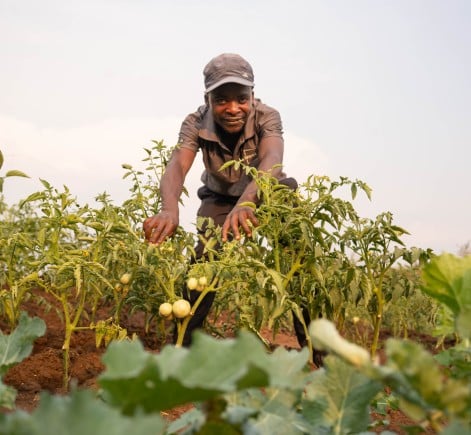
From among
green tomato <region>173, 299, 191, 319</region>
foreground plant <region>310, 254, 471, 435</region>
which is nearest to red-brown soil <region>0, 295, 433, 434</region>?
green tomato <region>173, 299, 191, 319</region>

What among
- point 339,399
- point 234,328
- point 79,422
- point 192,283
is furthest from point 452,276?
point 234,328

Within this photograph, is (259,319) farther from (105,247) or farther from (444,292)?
(444,292)

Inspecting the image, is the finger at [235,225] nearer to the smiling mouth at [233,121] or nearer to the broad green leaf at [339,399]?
the smiling mouth at [233,121]

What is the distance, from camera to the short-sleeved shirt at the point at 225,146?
411 cm

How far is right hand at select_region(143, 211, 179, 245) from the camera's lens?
10.7 ft

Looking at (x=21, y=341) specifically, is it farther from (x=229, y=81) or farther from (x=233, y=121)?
(x=233, y=121)

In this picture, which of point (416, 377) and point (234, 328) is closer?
point (416, 377)

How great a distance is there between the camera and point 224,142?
425 cm

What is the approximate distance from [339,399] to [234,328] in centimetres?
293

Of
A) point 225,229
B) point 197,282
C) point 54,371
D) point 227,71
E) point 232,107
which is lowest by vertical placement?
point 54,371

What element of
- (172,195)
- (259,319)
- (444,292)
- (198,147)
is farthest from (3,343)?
(198,147)

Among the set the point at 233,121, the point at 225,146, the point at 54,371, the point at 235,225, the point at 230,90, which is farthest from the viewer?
the point at 225,146

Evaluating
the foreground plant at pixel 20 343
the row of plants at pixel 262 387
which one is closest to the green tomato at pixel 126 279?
the foreground plant at pixel 20 343

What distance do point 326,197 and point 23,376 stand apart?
1.76 m
